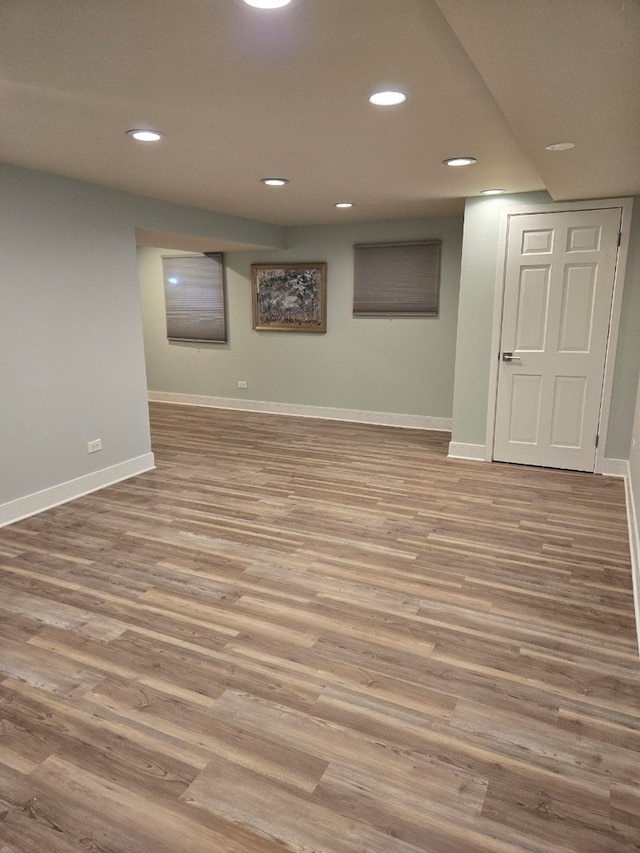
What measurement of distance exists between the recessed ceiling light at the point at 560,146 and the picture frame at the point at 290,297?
410 cm

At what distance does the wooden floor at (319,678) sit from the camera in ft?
5.09

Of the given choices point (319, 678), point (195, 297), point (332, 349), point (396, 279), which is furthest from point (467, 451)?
point (195, 297)

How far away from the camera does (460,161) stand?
3314 millimetres

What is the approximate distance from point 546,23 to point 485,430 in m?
3.91

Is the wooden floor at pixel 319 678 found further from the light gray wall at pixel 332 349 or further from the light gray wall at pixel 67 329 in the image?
the light gray wall at pixel 332 349

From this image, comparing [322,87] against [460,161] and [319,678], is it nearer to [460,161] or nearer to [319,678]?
[460,161]

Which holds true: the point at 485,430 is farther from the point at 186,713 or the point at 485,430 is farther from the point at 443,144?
the point at 186,713

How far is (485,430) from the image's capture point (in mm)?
5012

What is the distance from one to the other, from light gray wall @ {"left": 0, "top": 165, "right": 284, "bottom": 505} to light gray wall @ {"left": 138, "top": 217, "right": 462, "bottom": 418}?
2.35 m

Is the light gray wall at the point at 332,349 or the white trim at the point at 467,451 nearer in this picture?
the white trim at the point at 467,451

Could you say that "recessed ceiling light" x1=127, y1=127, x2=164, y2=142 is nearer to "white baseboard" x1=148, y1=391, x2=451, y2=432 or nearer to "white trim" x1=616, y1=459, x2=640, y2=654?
"white trim" x1=616, y1=459, x2=640, y2=654

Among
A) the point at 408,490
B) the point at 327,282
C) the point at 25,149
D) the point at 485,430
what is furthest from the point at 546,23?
the point at 327,282

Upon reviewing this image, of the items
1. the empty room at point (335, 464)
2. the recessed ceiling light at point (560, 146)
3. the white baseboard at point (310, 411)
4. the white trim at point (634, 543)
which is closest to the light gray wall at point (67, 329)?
the empty room at point (335, 464)

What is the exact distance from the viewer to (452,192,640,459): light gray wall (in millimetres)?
→ 4336
